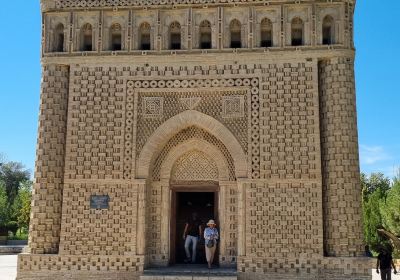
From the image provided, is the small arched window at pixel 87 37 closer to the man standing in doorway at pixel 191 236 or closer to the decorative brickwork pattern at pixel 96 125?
the decorative brickwork pattern at pixel 96 125

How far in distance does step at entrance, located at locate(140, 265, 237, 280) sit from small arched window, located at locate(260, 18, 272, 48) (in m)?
5.44

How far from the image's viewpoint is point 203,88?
12023mm

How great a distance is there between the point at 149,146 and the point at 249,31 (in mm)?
3653

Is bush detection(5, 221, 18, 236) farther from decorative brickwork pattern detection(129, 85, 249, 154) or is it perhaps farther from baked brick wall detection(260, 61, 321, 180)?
baked brick wall detection(260, 61, 321, 180)

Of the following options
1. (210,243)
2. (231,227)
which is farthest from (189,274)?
(231,227)

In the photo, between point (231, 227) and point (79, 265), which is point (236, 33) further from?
point (79, 265)

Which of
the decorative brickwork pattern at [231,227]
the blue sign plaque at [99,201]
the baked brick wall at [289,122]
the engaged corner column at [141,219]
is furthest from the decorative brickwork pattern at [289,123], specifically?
the blue sign plaque at [99,201]

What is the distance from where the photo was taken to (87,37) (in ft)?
41.8

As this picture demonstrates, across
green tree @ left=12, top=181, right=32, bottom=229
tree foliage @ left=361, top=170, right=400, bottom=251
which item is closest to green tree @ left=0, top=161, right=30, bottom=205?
green tree @ left=12, top=181, right=32, bottom=229

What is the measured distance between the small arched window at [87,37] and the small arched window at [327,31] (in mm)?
5741

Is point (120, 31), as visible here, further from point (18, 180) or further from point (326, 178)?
point (18, 180)

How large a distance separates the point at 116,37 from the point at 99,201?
414 centimetres

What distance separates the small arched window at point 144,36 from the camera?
1252cm

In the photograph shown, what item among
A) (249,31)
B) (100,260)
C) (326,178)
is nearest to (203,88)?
(249,31)
